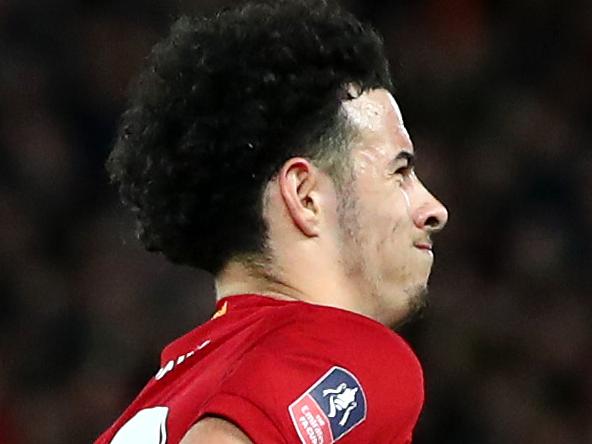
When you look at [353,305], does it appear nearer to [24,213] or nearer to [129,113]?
[129,113]

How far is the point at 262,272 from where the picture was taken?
1.74 meters

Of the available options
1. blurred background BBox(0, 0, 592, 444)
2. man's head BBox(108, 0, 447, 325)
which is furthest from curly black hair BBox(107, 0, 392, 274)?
blurred background BBox(0, 0, 592, 444)

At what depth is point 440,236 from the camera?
416 centimetres

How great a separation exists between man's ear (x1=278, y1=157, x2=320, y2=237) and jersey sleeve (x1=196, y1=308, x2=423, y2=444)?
16 cm

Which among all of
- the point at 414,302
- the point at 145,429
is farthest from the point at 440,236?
the point at 145,429

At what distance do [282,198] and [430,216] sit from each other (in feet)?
0.64

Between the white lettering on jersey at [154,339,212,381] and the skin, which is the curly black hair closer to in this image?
the skin

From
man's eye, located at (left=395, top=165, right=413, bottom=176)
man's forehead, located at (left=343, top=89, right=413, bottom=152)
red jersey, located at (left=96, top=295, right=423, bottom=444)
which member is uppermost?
man's forehead, located at (left=343, top=89, right=413, bottom=152)

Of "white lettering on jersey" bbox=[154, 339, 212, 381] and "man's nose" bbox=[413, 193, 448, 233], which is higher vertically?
"man's nose" bbox=[413, 193, 448, 233]

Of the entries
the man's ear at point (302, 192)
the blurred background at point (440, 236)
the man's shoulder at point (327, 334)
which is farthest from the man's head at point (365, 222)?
the blurred background at point (440, 236)

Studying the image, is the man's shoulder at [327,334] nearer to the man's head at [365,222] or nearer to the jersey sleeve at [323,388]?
the jersey sleeve at [323,388]

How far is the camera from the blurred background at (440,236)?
12.9 feet

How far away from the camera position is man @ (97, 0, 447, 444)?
5.24 feet

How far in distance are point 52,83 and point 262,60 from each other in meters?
2.69
